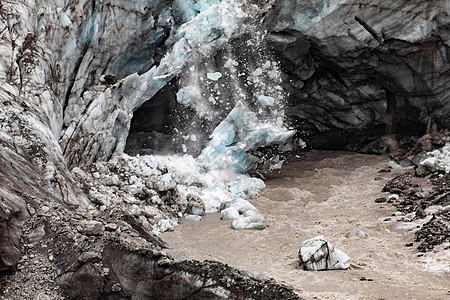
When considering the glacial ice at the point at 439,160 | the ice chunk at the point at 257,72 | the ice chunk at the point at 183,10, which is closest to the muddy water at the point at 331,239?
the glacial ice at the point at 439,160

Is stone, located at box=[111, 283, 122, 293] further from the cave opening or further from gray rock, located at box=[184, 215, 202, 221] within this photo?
the cave opening

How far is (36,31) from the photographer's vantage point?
8.02 meters

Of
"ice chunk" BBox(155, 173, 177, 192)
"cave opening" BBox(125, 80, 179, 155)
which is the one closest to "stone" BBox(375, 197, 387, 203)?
"ice chunk" BBox(155, 173, 177, 192)

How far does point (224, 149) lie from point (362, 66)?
15.7ft

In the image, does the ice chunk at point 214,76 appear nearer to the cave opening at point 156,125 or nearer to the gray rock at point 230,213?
the cave opening at point 156,125

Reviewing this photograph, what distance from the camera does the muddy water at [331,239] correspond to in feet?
15.3

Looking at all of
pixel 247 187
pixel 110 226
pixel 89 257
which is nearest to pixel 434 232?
pixel 247 187

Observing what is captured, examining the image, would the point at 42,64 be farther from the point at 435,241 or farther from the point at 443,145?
the point at 443,145

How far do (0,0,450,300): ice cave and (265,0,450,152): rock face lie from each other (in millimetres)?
42

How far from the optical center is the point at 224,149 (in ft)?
36.5

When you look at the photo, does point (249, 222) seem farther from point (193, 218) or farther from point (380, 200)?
point (380, 200)

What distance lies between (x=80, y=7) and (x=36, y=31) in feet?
4.72

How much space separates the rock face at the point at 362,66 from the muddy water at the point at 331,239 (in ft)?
6.39

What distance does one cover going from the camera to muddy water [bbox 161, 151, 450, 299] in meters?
4.66
